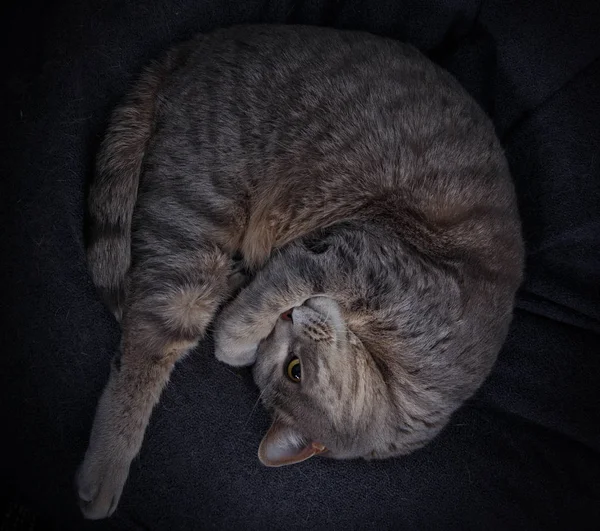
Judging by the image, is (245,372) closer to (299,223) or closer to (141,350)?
(141,350)

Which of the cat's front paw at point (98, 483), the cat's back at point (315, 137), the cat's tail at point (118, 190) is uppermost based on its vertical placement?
the cat's back at point (315, 137)

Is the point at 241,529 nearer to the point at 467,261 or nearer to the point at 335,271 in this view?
the point at 335,271

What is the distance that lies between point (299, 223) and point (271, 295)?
0.75ft

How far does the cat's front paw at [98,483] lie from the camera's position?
1.50 metres

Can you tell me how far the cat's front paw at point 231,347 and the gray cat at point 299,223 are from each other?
0.01 meters

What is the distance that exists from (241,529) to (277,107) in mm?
1210

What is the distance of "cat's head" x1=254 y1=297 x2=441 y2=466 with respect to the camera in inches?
57.7

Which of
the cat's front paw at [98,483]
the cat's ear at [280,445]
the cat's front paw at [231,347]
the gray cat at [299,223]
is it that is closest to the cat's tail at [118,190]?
the gray cat at [299,223]

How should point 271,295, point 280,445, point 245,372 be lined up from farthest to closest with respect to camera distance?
point 245,372 → point 280,445 → point 271,295

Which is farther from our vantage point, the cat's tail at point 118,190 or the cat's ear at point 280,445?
the cat's ear at point 280,445

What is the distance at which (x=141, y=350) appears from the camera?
1.52 metres

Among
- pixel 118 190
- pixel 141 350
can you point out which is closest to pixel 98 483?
pixel 141 350

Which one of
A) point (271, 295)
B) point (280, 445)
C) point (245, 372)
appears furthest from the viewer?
point (245, 372)

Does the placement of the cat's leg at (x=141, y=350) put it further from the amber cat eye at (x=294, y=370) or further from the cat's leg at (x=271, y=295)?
the amber cat eye at (x=294, y=370)
